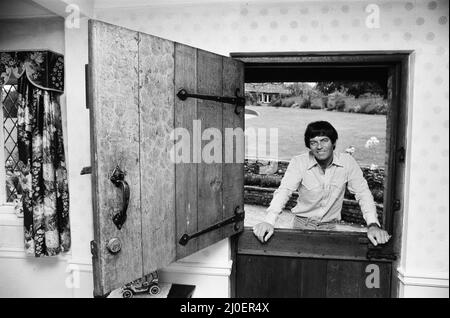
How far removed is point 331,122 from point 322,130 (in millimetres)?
72

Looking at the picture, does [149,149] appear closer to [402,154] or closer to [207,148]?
[207,148]

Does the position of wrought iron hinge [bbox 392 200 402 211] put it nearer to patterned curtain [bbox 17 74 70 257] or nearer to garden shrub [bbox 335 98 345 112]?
garden shrub [bbox 335 98 345 112]

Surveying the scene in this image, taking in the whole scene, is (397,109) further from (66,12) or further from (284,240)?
(66,12)

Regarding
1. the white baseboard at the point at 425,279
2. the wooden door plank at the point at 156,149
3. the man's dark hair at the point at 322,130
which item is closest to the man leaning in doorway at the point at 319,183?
the man's dark hair at the point at 322,130

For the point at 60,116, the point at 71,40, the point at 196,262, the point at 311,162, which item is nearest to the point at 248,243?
the point at 196,262

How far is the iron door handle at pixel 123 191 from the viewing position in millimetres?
1129

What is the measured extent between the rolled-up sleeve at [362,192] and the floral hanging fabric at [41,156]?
1813 mm

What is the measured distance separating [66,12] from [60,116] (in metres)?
0.63

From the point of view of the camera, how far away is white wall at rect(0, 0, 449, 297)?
1590 mm

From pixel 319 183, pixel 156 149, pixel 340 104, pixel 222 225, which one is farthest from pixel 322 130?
pixel 156 149

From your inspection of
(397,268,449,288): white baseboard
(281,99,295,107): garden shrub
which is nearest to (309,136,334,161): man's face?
(281,99,295,107): garden shrub

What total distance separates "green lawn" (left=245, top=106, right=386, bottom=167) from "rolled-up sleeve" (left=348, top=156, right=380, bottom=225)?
54mm

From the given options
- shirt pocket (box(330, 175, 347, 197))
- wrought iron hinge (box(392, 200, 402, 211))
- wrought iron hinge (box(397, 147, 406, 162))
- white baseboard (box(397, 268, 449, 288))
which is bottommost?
white baseboard (box(397, 268, 449, 288))

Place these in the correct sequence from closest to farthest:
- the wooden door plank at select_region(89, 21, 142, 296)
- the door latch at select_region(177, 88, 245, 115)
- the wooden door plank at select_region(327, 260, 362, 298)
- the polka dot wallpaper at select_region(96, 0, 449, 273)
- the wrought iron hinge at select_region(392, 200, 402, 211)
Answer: the wooden door plank at select_region(89, 21, 142, 296) < the door latch at select_region(177, 88, 245, 115) < the polka dot wallpaper at select_region(96, 0, 449, 273) < the wrought iron hinge at select_region(392, 200, 402, 211) < the wooden door plank at select_region(327, 260, 362, 298)
